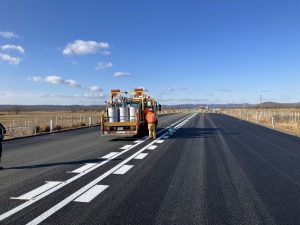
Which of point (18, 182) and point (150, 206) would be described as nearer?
point (150, 206)

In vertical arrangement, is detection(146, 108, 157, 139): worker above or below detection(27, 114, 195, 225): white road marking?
above

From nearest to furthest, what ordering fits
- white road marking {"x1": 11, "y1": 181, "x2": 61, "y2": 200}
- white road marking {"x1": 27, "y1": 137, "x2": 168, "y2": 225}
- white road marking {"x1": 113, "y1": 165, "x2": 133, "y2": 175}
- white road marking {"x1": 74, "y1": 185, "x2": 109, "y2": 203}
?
white road marking {"x1": 27, "y1": 137, "x2": 168, "y2": 225} → white road marking {"x1": 74, "y1": 185, "x2": 109, "y2": 203} → white road marking {"x1": 11, "y1": 181, "x2": 61, "y2": 200} → white road marking {"x1": 113, "y1": 165, "x2": 133, "y2": 175}

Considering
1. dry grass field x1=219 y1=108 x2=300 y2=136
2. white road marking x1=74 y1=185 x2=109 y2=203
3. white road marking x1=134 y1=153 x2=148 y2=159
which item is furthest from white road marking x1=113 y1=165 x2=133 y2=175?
dry grass field x1=219 y1=108 x2=300 y2=136

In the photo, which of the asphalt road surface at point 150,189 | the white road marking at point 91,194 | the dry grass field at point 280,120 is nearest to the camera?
the asphalt road surface at point 150,189

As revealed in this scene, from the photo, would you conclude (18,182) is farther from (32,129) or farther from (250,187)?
(32,129)

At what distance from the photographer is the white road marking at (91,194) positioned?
22.5 feet

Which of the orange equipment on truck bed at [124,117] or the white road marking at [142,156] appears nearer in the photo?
the white road marking at [142,156]

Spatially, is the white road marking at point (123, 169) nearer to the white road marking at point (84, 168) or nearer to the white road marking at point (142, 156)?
the white road marking at point (84, 168)

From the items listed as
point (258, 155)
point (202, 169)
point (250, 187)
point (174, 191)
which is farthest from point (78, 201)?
point (258, 155)

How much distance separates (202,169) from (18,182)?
15.2 ft

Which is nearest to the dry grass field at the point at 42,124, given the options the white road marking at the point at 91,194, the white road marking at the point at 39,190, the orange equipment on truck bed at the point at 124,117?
the orange equipment on truck bed at the point at 124,117

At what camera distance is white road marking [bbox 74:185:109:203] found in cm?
685

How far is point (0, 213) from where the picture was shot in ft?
19.4

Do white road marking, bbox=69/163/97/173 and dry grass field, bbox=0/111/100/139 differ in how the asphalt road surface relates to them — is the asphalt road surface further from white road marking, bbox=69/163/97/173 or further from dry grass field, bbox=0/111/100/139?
dry grass field, bbox=0/111/100/139
